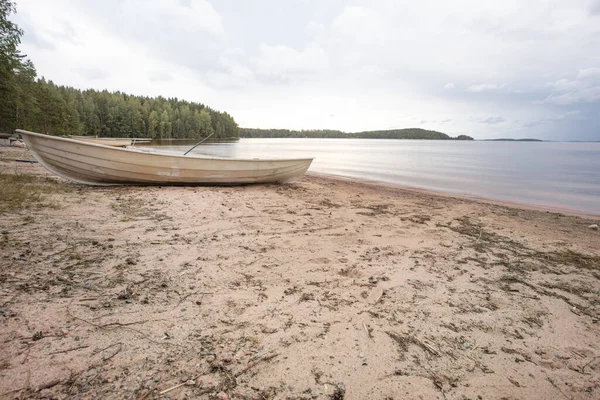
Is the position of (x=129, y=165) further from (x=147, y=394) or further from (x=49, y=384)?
(x=147, y=394)

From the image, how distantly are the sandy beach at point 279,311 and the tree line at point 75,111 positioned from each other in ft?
78.1

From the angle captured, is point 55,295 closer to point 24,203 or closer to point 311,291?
point 311,291

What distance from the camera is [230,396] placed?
1614 millimetres

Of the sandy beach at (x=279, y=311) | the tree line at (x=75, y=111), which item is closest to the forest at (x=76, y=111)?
the tree line at (x=75, y=111)

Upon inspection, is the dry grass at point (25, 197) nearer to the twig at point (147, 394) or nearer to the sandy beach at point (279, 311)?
the sandy beach at point (279, 311)

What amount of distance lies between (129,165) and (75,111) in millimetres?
67838

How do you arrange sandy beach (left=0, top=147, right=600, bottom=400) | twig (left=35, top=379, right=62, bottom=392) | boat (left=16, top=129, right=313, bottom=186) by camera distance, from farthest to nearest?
boat (left=16, top=129, right=313, bottom=186), sandy beach (left=0, top=147, right=600, bottom=400), twig (left=35, top=379, right=62, bottom=392)

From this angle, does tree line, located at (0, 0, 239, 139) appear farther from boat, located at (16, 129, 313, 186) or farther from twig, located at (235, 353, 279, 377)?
twig, located at (235, 353, 279, 377)

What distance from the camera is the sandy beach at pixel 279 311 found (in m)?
1.76

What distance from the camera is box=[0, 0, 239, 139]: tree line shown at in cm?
2054

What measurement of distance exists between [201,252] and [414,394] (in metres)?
2.84

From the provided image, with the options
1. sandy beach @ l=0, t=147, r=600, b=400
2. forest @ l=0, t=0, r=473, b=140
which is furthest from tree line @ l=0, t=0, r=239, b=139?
sandy beach @ l=0, t=147, r=600, b=400

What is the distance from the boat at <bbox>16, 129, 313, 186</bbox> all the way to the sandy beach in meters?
2.31

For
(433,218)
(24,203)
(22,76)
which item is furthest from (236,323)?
(22,76)
